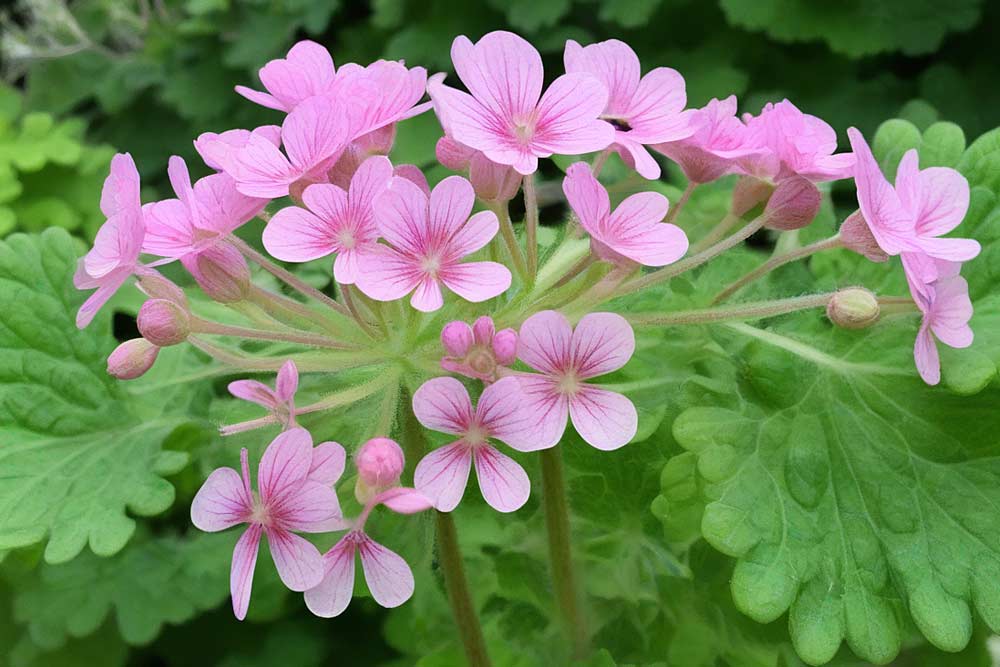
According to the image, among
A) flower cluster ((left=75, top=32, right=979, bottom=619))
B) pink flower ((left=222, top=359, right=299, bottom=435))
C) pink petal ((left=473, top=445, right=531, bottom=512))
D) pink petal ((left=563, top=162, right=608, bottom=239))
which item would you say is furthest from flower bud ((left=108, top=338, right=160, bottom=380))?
pink petal ((left=563, top=162, right=608, bottom=239))

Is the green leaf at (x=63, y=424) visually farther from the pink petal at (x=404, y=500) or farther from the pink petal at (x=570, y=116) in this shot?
the pink petal at (x=570, y=116)

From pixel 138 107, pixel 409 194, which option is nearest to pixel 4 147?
pixel 138 107

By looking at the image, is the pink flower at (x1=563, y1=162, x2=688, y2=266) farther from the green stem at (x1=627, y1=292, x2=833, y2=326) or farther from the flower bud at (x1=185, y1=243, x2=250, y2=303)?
the flower bud at (x1=185, y1=243, x2=250, y2=303)

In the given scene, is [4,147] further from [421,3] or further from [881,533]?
[881,533]

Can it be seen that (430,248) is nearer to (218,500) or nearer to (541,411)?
(541,411)

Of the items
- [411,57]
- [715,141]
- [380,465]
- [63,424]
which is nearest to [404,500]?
[380,465]

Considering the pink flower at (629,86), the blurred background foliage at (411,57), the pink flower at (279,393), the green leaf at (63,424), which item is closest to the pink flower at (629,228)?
the pink flower at (629,86)

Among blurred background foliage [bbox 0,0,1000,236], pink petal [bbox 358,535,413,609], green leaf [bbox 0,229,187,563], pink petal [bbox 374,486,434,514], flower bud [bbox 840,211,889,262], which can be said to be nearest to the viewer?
pink petal [bbox 374,486,434,514]
